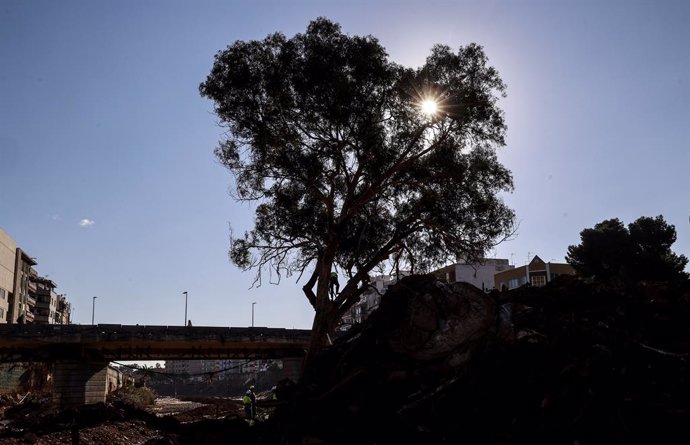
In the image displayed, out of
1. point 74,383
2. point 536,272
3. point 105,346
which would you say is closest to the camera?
point 105,346

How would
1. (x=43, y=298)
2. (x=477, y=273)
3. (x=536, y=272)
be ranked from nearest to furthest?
(x=536, y=272) < (x=477, y=273) < (x=43, y=298)

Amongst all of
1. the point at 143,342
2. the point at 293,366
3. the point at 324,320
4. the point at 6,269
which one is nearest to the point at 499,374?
the point at 324,320

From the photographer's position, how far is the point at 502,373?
26.5 ft

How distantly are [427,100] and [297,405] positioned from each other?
12.9m

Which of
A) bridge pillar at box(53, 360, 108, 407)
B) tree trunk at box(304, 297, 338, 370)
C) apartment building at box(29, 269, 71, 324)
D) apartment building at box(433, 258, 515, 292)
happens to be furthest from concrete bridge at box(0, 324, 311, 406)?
apartment building at box(29, 269, 71, 324)

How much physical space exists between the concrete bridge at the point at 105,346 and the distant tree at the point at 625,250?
25.7m

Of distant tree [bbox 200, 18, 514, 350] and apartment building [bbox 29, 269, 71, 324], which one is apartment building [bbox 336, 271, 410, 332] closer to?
distant tree [bbox 200, 18, 514, 350]

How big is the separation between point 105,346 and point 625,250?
132 ft

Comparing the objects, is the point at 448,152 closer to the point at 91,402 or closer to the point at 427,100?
the point at 427,100

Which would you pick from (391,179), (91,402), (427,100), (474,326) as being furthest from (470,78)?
(91,402)

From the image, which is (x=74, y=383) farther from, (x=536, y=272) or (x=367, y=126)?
(x=536, y=272)

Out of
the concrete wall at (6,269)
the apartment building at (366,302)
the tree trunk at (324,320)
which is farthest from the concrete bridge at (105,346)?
the concrete wall at (6,269)

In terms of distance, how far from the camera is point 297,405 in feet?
28.7

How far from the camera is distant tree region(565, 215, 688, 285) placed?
145ft
